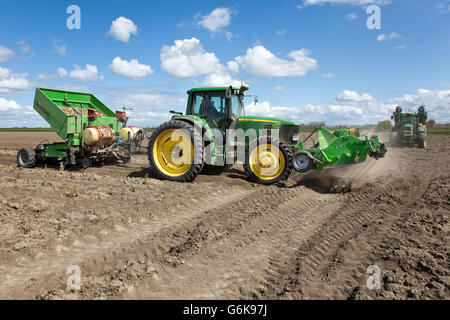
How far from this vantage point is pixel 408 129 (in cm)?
1994

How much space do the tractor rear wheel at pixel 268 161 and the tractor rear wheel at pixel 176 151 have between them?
4.29 ft

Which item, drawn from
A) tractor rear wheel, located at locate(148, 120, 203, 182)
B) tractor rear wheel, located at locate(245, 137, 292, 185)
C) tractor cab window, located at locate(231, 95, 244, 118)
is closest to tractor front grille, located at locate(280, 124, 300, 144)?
tractor rear wheel, located at locate(245, 137, 292, 185)

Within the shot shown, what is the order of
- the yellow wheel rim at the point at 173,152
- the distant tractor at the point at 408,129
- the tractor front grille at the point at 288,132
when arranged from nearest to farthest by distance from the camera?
1. the yellow wheel rim at the point at 173,152
2. the tractor front grille at the point at 288,132
3. the distant tractor at the point at 408,129

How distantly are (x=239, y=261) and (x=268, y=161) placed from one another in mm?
4312

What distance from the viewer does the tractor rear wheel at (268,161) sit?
25.3ft

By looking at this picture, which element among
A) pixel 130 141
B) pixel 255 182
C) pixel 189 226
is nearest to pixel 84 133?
pixel 130 141

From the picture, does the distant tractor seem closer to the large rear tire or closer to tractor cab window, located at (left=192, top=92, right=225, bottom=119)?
the large rear tire

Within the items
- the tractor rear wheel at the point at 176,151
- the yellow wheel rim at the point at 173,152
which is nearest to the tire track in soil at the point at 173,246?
the tractor rear wheel at the point at 176,151

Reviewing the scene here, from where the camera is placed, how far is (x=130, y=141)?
10422mm

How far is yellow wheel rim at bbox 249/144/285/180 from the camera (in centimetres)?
782

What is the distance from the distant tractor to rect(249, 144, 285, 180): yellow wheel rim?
15670 millimetres

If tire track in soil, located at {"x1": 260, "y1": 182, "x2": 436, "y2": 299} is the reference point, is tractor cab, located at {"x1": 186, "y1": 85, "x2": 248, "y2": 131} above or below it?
above

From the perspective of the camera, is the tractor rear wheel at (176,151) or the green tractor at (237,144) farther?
the tractor rear wheel at (176,151)

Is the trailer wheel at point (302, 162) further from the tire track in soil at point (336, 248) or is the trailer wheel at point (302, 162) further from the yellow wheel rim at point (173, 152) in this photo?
the yellow wheel rim at point (173, 152)
